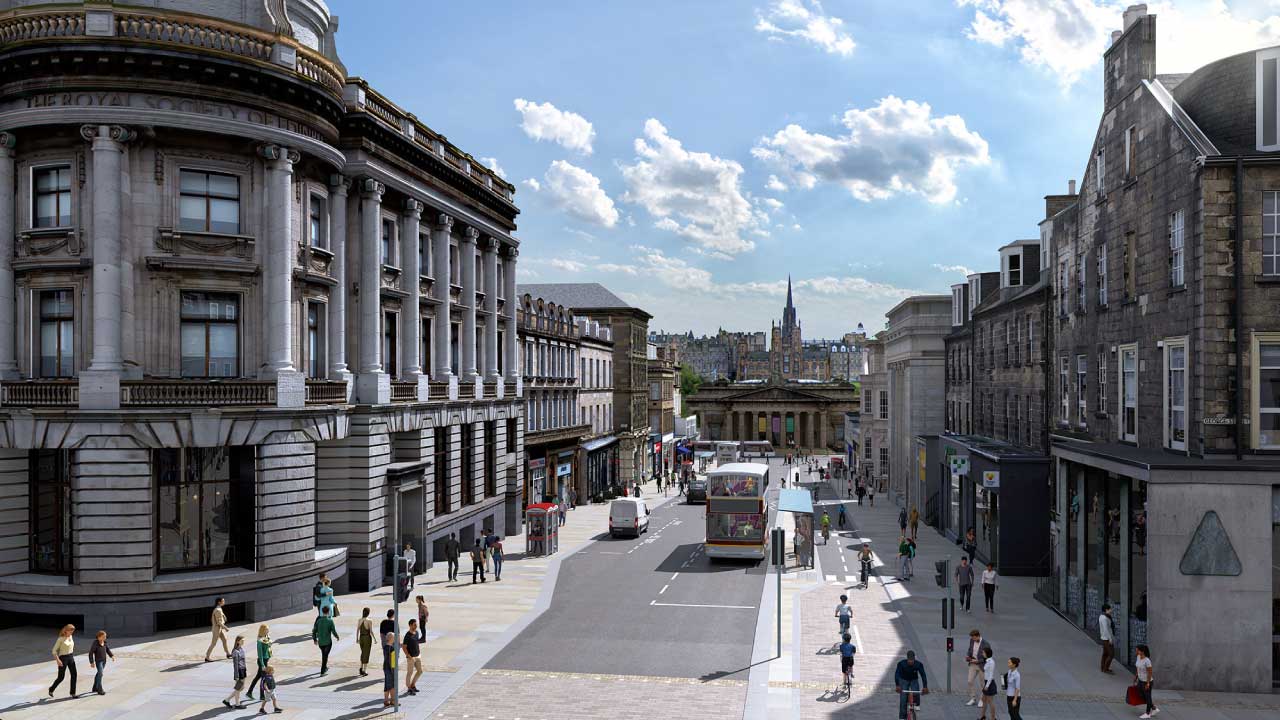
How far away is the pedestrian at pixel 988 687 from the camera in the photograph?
18.0m

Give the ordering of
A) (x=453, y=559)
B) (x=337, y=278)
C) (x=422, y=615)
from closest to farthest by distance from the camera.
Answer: (x=422, y=615), (x=337, y=278), (x=453, y=559)

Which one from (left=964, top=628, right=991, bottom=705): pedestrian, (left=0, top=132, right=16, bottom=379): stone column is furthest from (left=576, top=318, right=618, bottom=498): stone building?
(left=964, top=628, right=991, bottom=705): pedestrian

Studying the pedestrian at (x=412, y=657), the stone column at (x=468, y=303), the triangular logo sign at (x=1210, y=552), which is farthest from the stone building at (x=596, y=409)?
the triangular logo sign at (x=1210, y=552)

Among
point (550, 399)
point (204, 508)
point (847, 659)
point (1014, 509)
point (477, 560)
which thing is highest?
point (550, 399)

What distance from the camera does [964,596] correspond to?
28859 mm

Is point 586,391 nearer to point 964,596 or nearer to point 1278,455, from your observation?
point 964,596

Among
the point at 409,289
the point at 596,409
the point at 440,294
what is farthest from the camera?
the point at 596,409

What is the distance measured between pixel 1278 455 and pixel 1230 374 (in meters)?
2.07

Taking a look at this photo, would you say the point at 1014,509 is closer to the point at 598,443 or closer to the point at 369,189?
the point at 369,189

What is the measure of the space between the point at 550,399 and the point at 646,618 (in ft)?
101

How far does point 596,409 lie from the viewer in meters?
69.7

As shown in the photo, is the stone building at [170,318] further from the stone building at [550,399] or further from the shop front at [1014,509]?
the shop front at [1014,509]

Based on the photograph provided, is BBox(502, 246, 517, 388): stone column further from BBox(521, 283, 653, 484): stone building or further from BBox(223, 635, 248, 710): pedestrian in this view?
BBox(223, 635, 248, 710): pedestrian

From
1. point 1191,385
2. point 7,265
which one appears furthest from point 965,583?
point 7,265
